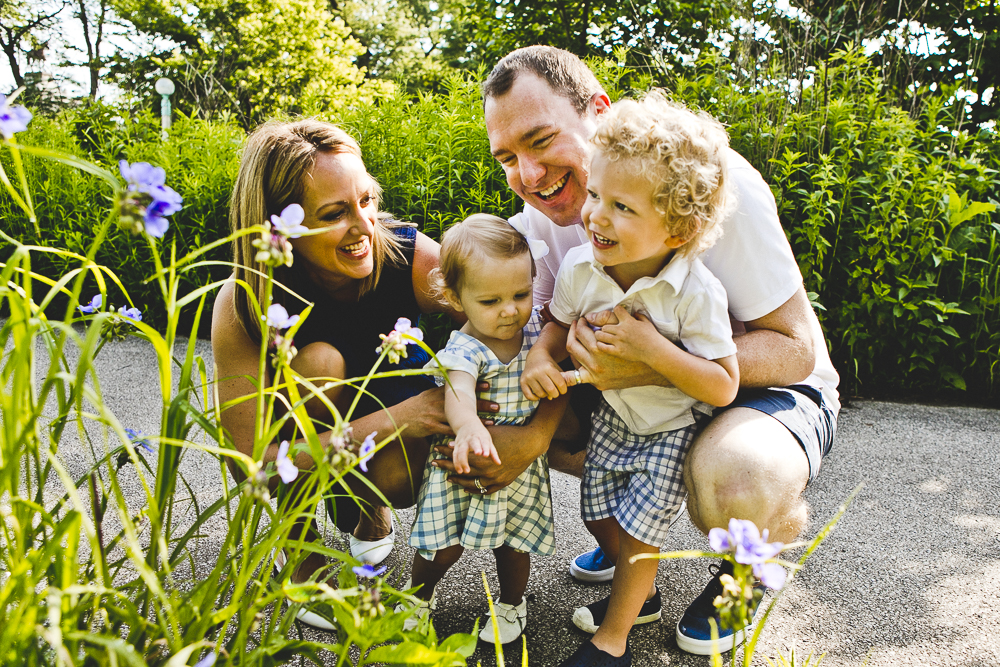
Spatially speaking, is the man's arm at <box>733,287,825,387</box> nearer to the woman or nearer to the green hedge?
the woman

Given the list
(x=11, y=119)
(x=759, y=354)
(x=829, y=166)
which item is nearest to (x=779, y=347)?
(x=759, y=354)

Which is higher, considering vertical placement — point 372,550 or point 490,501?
point 490,501

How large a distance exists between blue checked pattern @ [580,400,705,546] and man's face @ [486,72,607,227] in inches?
26.5

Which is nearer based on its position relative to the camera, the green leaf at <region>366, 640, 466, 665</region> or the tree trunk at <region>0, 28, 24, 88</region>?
the green leaf at <region>366, 640, 466, 665</region>

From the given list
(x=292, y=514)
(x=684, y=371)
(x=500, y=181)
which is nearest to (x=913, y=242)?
(x=500, y=181)

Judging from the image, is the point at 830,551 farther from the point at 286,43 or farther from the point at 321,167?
the point at 286,43

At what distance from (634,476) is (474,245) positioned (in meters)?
0.72

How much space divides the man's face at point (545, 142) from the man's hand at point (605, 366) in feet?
1.79

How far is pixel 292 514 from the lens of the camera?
857mm

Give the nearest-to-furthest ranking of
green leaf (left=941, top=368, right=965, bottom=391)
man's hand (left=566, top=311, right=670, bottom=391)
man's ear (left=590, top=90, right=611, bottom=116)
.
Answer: man's hand (left=566, top=311, right=670, bottom=391), man's ear (left=590, top=90, right=611, bottom=116), green leaf (left=941, top=368, right=965, bottom=391)

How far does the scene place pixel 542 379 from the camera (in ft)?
5.31

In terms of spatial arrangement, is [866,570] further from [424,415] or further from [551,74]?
[551,74]

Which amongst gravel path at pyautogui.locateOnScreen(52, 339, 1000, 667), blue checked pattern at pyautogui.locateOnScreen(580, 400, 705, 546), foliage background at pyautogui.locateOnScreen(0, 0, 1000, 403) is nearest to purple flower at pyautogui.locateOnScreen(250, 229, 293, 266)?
gravel path at pyautogui.locateOnScreen(52, 339, 1000, 667)

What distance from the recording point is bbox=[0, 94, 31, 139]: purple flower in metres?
0.74
